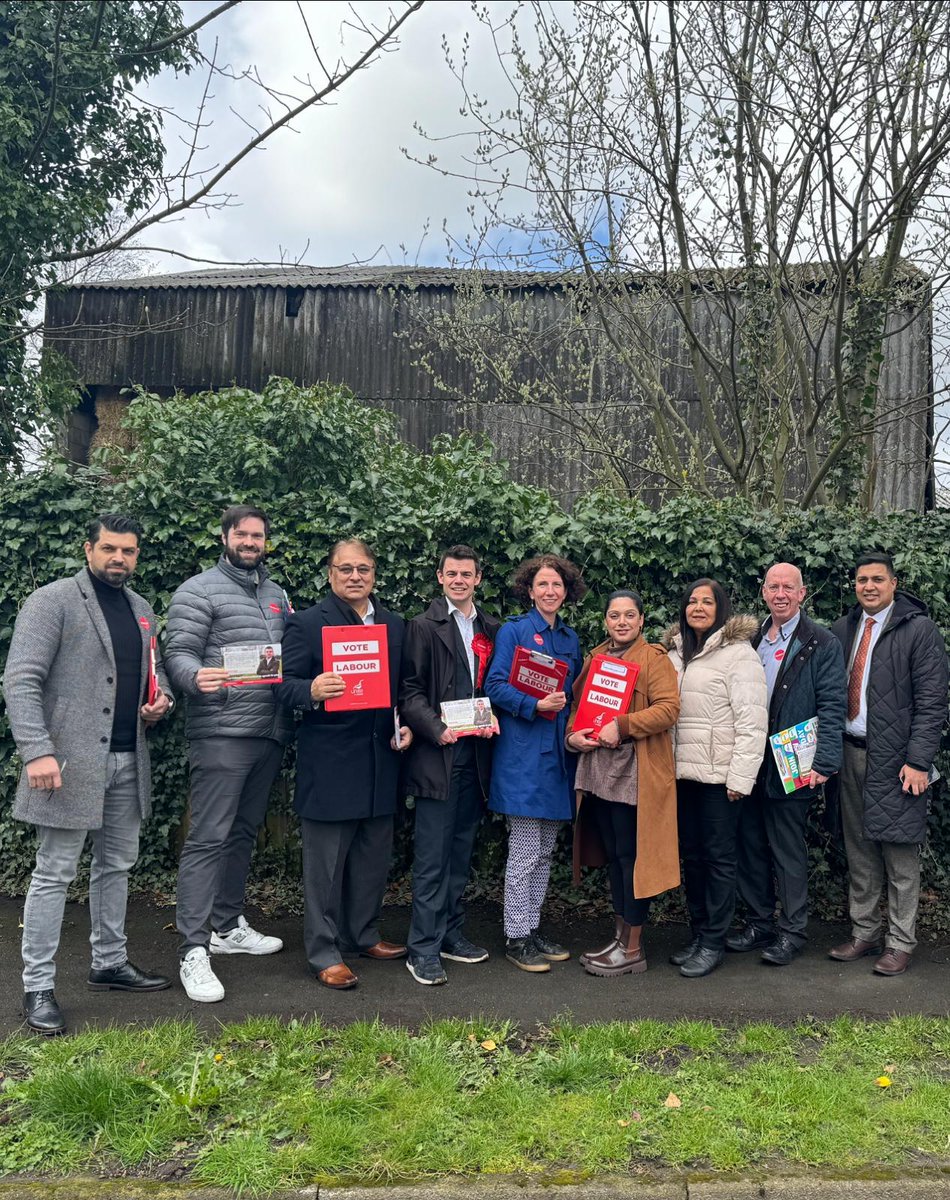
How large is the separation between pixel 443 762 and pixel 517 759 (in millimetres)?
424

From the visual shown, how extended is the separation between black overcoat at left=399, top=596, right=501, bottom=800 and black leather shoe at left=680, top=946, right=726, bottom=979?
1459 mm

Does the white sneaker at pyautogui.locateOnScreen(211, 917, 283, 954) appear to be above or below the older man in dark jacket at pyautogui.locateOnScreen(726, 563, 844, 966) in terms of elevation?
below

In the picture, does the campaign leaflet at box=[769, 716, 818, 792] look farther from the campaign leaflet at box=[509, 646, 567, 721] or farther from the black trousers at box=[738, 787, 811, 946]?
the campaign leaflet at box=[509, 646, 567, 721]

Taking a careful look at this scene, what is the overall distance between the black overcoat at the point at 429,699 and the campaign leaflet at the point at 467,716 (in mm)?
60

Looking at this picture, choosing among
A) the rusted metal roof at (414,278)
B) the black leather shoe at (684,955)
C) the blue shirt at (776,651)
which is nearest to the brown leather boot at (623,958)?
the black leather shoe at (684,955)

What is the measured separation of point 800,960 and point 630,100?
659 cm

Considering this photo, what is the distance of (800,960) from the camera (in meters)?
5.55

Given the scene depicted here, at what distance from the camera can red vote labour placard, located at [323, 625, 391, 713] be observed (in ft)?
16.7

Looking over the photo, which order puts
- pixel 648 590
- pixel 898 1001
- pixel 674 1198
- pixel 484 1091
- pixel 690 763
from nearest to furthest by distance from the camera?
pixel 674 1198, pixel 484 1091, pixel 898 1001, pixel 690 763, pixel 648 590

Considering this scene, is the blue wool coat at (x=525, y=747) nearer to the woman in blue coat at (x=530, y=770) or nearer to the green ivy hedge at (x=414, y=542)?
the woman in blue coat at (x=530, y=770)

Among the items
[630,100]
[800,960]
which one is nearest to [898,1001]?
[800,960]

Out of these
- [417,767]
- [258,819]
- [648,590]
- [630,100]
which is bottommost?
[258,819]

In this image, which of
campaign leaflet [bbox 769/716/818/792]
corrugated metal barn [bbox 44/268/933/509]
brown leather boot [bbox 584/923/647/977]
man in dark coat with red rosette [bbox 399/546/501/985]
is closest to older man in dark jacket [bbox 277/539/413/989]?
man in dark coat with red rosette [bbox 399/546/501/985]

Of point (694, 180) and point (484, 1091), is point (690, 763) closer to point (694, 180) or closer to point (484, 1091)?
point (484, 1091)
